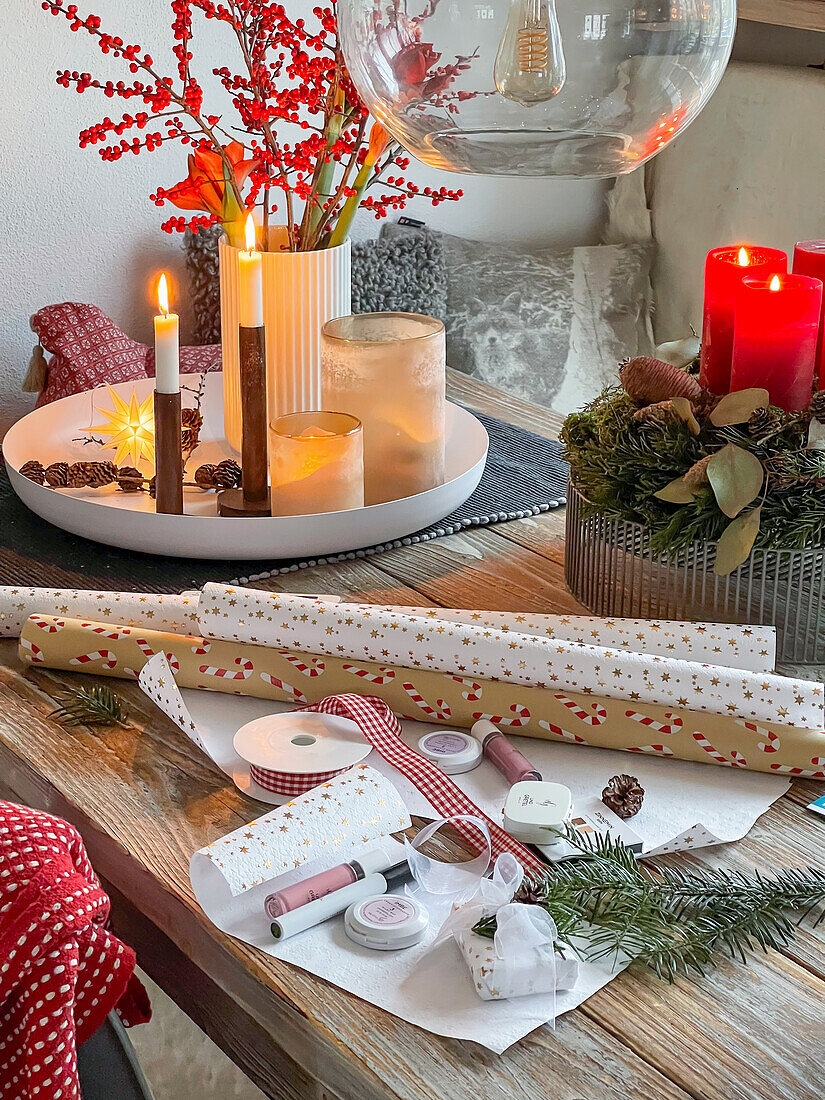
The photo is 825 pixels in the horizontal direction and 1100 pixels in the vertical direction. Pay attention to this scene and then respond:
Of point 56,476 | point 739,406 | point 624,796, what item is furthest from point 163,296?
point 624,796

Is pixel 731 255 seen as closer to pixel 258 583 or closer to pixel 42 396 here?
pixel 258 583

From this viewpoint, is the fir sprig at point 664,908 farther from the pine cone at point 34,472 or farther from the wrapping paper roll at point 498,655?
the pine cone at point 34,472

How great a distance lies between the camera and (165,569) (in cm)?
104

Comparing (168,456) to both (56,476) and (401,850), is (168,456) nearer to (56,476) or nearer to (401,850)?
(56,476)

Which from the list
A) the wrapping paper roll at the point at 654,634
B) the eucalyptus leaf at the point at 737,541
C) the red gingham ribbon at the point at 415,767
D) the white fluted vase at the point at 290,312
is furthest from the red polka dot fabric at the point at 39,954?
the white fluted vase at the point at 290,312

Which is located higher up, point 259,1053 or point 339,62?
point 339,62

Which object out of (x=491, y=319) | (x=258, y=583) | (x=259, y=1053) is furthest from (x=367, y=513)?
(x=491, y=319)

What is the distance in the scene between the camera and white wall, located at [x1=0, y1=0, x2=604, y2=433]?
1.75m

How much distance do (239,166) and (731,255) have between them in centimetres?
48

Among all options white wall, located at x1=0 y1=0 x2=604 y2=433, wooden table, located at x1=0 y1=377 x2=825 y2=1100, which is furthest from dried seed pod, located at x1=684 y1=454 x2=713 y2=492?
white wall, located at x1=0 y1=0 x2=604 y2=433

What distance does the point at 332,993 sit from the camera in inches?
22.2

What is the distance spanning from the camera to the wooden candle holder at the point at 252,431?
41.8 inches

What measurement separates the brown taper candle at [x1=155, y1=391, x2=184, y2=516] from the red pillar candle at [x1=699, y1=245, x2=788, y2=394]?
45cm

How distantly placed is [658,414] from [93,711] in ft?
1.51
